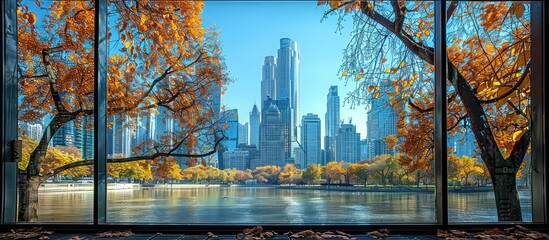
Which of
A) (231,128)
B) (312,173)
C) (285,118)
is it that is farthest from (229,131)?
(312,173)

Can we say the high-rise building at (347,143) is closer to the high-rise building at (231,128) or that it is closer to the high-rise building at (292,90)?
the high-rise building at (292,90)

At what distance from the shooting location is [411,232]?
2.54 meters

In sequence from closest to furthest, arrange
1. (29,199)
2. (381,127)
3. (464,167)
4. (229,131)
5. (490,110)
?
(29,199) → (464,167) → (490,110) → (381,127) → (229,131)

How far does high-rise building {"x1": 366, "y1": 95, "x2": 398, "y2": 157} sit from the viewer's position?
128 inches

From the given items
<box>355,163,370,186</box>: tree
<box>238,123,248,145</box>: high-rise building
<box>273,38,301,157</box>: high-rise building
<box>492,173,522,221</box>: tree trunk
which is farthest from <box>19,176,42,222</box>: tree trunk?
<box>492,173,522,221</box>: tree trunk

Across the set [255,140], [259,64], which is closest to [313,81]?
[259,64]

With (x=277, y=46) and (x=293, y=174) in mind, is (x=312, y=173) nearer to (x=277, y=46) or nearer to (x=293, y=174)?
(x=293, y=174)

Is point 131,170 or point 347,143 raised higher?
point 347,143

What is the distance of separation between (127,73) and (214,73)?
2.22ft

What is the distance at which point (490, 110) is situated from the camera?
3119mm

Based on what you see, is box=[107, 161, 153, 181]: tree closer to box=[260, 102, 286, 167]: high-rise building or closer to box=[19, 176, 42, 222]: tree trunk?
box=[19, 176, 42, 222]: tree trunk

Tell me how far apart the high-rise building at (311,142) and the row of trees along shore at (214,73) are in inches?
8.7

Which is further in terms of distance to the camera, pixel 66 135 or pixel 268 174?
pixel 268 174

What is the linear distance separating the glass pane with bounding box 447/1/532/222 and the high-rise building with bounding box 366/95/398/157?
0.43 m
